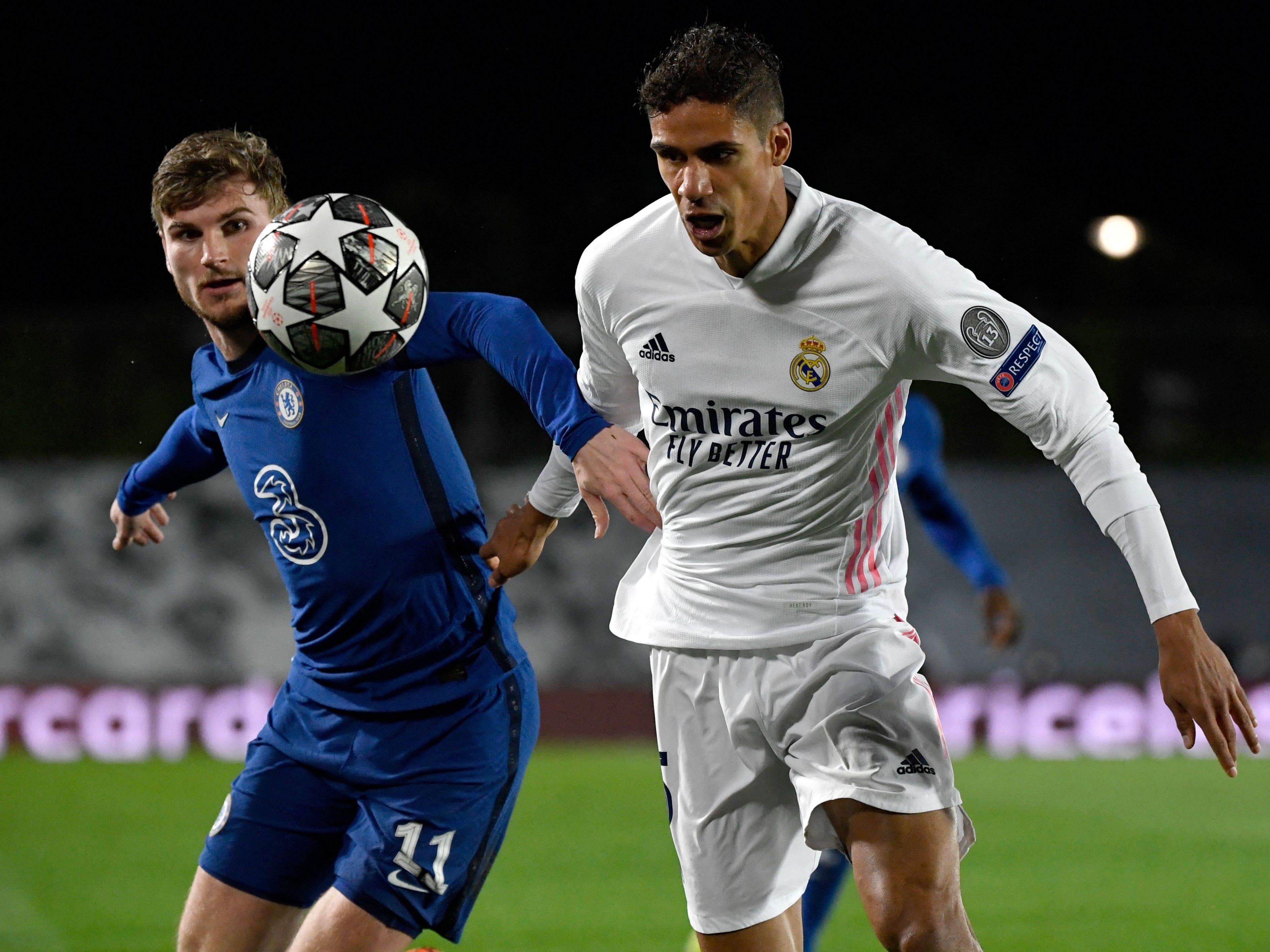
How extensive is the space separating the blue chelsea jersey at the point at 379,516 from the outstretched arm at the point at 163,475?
23.3 inches

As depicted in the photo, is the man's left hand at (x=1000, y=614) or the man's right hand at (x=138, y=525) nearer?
the man's right hand at (x=138, y=525)

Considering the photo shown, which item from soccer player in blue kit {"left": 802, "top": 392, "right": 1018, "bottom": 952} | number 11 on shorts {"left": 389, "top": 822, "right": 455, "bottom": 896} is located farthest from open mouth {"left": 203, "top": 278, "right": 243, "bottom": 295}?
soccer player in blue kit {"left": 802, "top": 392, "right": 1018, "bottom": 952}

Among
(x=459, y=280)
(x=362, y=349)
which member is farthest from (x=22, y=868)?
(x=459, y=280)

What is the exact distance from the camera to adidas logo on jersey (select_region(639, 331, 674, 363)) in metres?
3.71

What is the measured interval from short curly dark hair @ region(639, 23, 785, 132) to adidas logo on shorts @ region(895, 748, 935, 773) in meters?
1.43

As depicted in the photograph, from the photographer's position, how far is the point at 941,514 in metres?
6.63

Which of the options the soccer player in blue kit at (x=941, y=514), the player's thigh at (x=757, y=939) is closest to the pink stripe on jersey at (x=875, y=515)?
the player's thigh at (x=757, y=939)

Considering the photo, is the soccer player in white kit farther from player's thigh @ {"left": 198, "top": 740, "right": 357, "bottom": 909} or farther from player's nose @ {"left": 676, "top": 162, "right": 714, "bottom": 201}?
player's thigh @ {"left": 198, "top": 740, "right": 357, "bottom": 909}

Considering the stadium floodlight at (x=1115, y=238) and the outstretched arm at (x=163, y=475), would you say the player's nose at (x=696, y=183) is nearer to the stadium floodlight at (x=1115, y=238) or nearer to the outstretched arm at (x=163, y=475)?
the outstretched arm at (x=163, y=475)

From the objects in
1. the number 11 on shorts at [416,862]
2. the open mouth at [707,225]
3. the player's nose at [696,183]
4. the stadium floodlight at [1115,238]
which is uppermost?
the stadium floodlight at [1115,238]

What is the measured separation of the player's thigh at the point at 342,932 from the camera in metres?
3.48

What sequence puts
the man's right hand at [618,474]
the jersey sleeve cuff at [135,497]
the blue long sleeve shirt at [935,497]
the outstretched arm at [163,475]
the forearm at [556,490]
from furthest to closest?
the blue long sleeve shirt at [935,497]
the jersey sleeve cuff at [135,497]
the outstretched arm at [163,475]
the forearm at [556,490]
the man's right hand at [618,474]

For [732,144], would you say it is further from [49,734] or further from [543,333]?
[49,734]

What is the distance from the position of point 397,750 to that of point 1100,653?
31.4 feet
